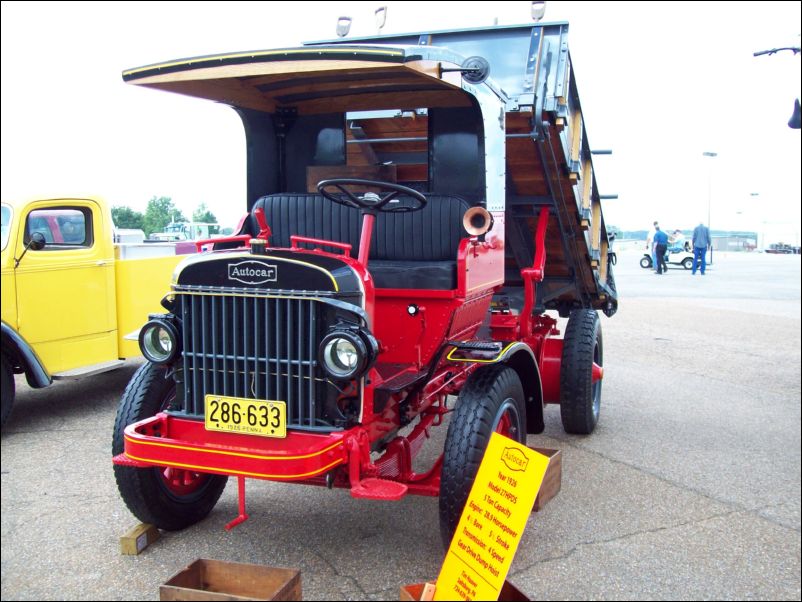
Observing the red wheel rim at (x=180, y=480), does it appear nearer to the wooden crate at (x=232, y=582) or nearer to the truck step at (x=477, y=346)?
the wooden crate at (x=232, y=582)

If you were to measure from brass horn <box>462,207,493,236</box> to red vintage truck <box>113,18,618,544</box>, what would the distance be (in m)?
0.01

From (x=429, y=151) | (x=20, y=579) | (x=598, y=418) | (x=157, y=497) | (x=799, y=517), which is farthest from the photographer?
(x=598, y=418)

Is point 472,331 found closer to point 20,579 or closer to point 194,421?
point 194,421

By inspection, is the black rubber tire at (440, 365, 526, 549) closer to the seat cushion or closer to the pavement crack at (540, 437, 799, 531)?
the seat cushion

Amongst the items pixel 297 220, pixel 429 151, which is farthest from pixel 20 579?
pixel 429 151

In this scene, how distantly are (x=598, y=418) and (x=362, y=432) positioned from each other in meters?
3.53

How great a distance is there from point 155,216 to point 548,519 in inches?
147

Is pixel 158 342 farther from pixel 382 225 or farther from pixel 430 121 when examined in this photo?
pixel 430 121

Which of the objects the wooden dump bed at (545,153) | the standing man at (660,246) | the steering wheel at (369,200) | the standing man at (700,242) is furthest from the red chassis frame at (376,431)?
the standing man at (660,246)

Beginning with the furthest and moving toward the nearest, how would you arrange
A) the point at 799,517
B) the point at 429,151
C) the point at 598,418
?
1. the point at 598,418
2. the point at 429,151
3. the point at 799,517

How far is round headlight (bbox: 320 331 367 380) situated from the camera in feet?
9.84

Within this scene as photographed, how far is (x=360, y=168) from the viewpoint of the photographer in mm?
4668

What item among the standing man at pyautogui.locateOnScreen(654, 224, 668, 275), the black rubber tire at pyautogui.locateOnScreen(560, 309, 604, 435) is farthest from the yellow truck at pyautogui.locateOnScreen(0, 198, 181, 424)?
the standing man at pyautogui.locateOnScreen(654, 224, 668, 275)

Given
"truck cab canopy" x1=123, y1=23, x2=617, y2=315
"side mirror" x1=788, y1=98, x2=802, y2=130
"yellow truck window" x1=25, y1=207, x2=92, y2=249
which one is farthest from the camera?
"yellow truck window" x1=25, y1=207, x2=92, y2=249
